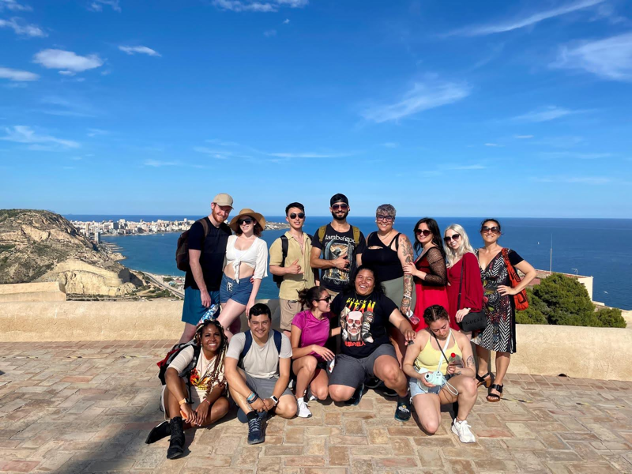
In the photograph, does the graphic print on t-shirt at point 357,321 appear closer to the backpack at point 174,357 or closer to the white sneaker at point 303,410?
the white sneaker at point 303,410

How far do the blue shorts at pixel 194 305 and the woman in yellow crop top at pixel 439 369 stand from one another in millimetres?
2272

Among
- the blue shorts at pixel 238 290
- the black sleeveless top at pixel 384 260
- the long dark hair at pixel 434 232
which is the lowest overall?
the blue shorts at pixel 238 290

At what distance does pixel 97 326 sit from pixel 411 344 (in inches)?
194

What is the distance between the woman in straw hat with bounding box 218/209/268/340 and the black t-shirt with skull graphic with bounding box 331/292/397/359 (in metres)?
1.02

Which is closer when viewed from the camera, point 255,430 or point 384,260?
A: point 255,430

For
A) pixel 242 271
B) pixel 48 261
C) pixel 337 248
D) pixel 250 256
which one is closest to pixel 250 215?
pixel 250 256

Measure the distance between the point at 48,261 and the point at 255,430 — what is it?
2388 inches

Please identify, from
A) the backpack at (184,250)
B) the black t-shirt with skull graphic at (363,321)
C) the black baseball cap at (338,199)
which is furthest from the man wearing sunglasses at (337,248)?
the backpack at (184,250)

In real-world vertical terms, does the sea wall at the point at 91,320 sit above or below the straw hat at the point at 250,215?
below

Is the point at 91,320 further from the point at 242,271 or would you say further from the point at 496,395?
the point at 496,395

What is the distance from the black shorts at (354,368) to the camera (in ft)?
13.4

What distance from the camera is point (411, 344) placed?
3.93 meters

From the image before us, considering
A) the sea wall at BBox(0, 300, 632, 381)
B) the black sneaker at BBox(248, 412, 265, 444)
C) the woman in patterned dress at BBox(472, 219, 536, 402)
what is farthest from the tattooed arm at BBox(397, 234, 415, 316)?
the sea wall at BBox(0, 300, 632, 381)

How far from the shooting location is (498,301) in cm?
438
